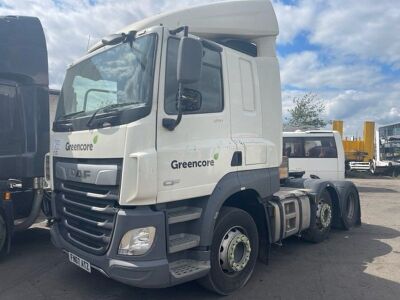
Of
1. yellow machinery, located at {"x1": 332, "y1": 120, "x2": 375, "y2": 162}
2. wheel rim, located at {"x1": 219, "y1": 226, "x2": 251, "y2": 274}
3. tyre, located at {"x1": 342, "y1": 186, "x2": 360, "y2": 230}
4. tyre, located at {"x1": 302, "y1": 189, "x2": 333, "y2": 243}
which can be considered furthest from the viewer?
yellow machinery, located at {"x1": 332, "y1": 120, "x2": 375, "y2": 162}

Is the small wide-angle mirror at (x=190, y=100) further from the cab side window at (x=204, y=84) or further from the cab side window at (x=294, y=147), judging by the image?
the cab side window at (x=294, y=147)

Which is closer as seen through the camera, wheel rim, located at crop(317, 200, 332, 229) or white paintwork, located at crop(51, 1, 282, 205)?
white paintwork, located at crop(51, 1, 282, 205)

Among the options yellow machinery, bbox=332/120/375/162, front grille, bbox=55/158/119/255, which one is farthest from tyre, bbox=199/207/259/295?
yellow machinery, bbox=332/120/375/162

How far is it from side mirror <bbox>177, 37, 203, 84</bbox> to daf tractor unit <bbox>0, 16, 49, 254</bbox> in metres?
3.53

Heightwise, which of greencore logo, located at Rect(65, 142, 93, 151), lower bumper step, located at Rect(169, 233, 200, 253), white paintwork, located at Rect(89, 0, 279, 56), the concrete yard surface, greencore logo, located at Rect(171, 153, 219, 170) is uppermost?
white paintwork, located at Rect(89, 0, 279, 56)

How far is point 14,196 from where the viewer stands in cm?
595

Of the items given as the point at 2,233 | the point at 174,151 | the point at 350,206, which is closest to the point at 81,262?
the point at 174,151

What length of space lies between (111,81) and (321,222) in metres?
4.60

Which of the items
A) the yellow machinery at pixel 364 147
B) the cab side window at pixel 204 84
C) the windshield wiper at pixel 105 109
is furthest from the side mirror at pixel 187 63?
the yellow machinery at pixel 364 147

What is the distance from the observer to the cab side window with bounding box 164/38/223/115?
381 centimetres

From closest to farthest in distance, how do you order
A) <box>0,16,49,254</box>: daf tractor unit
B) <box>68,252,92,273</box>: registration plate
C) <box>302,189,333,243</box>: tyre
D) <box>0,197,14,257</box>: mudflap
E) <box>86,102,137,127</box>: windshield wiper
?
<box>86,102,137,127</box>: windshield wiper
<box>68,252,92,273</box>: registration plate
<box>0,197,14,257</box>: mudflap
<box>0,16,49,254</box>: daf tractor unit
<box>302,189,333,243</box>: tyre

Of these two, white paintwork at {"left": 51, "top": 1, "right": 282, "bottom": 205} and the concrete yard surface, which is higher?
white paintwork at {"left": 51, "top": 1, "right": 282, "bottom": 205}

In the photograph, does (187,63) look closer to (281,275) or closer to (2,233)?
(281,275)

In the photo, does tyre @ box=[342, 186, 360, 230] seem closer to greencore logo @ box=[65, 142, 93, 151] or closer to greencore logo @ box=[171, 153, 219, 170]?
greencore logo @ box=[171, 153, 219, 170]
